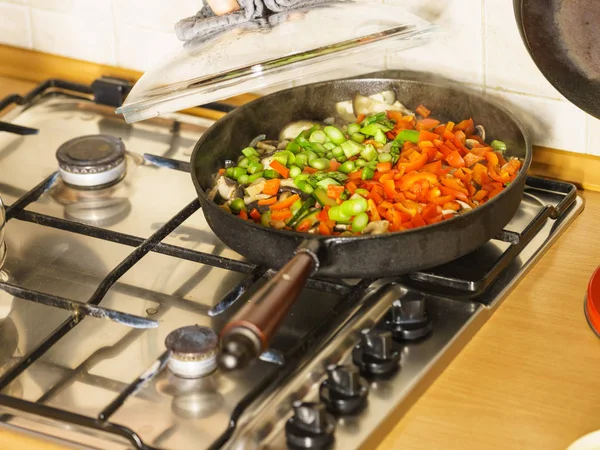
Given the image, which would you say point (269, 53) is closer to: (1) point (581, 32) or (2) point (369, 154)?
(2) point (369, 154)

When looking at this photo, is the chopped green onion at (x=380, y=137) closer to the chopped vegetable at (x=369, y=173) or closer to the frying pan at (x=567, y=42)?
the chopped vegetable at (x=369, y=173)

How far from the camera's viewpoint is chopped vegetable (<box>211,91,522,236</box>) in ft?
3.67

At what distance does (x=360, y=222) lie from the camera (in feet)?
3.62

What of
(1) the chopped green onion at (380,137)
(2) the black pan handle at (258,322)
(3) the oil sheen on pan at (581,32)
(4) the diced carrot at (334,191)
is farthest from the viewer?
(1) the chopped green onion at (380,137)

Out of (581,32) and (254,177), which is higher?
(581,32)

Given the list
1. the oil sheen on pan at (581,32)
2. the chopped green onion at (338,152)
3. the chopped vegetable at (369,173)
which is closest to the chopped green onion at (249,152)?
the chopped vegetable at (369,173)

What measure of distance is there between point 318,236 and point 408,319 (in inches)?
4.9

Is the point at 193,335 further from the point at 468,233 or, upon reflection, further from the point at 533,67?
the point at 533,67

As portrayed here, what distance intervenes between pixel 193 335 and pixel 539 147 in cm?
61

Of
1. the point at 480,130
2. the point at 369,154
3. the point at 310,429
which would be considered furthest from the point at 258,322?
the point at 480,130

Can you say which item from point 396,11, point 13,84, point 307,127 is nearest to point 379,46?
point 396,11

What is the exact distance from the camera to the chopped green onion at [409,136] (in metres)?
1.25

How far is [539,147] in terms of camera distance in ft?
4.42

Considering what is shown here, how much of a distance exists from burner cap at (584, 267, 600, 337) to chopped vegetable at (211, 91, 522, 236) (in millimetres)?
159
